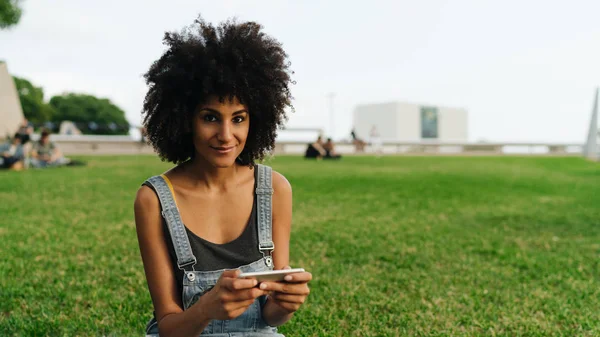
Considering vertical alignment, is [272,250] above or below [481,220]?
above

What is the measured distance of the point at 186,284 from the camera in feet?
6.87

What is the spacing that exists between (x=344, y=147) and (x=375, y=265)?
38.8 m

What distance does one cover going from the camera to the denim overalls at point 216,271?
6.76ft

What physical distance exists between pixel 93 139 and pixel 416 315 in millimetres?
34858

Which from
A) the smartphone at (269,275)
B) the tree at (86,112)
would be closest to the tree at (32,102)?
the tree at (86,112)

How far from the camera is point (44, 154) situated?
58.8 ft

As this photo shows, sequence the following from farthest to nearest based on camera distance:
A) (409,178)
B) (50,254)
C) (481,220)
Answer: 1. (409,178)
2. (481,220)
3. (50,254)

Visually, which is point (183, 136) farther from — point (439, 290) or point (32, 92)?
point (32, 92)

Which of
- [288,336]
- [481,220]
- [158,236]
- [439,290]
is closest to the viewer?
[158,236]

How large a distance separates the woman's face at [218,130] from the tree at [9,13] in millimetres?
33416

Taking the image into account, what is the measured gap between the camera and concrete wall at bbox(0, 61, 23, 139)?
3138cm

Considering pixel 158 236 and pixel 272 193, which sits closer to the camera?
pixel 158 236

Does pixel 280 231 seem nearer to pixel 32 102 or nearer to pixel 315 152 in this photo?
pixel 315 152

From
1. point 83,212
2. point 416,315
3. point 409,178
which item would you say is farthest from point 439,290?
point 409,178
